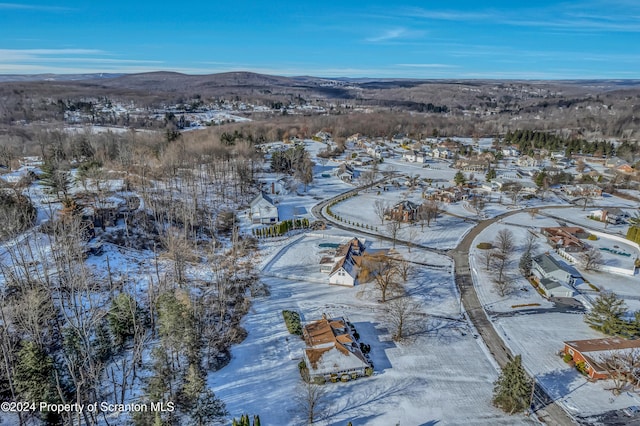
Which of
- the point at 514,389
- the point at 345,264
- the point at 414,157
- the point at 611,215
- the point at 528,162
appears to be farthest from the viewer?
the point at 414,157

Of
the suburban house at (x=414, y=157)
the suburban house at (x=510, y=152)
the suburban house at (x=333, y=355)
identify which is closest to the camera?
the suburban house at (x=333, y=355)

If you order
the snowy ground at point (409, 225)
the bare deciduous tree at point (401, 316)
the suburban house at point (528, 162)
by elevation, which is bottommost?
the bare deciduous tree at point (401, 316)

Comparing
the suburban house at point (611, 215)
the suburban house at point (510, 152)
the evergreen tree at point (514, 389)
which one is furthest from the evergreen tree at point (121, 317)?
the suburban house at point (510, 152)

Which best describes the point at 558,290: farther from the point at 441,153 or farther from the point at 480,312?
the point at 441,153

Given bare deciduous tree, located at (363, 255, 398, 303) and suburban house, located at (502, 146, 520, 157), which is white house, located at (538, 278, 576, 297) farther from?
suburban house, located at (502, 146, 520, 157)

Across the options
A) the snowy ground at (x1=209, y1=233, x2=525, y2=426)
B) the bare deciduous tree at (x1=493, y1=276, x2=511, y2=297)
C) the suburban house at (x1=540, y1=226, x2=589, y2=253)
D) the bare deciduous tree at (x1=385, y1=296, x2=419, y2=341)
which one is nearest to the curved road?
the snowy ground at (x1=209, y1=233, x2=525, y2=426)

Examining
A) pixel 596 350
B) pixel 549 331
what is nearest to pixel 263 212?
pixel 549 331

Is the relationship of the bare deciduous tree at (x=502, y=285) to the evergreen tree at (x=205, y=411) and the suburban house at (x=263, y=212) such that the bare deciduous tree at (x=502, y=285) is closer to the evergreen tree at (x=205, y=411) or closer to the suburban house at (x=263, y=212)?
the evergreen tree at (x=205, y=411)
